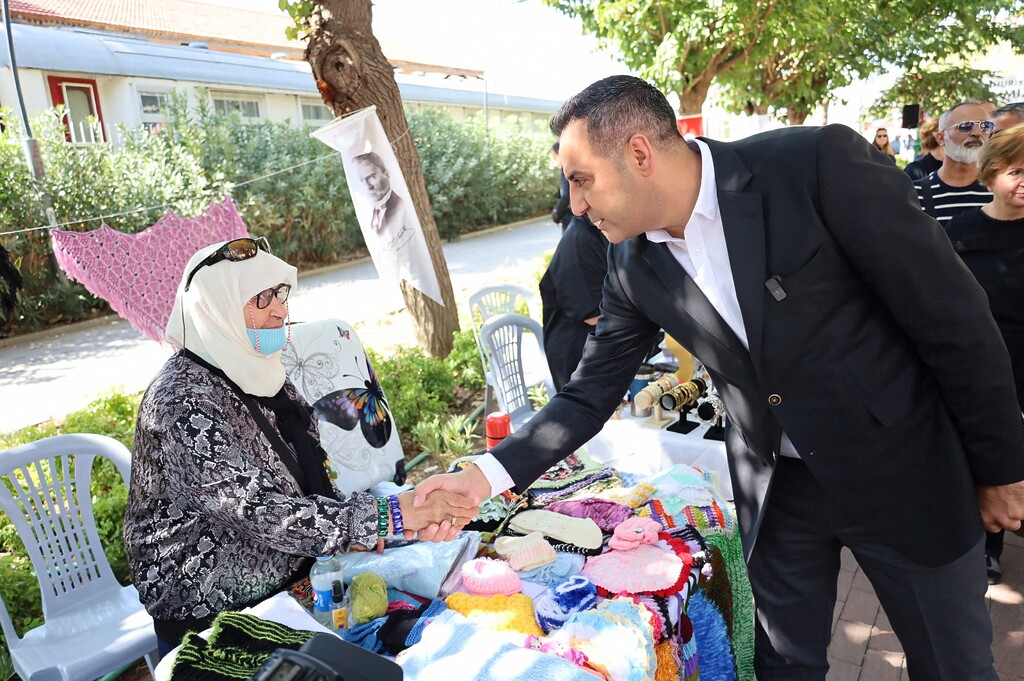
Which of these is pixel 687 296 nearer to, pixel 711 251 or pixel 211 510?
pixel 711 251

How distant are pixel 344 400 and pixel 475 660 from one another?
6.80 ft

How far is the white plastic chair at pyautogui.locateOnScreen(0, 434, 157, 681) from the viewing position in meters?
2.40

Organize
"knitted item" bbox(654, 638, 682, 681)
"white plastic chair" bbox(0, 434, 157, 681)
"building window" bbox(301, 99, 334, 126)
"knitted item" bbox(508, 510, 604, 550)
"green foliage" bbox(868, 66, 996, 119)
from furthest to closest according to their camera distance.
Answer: "green foliage" bbox(868, 66, 996, 119) < "building window" bbox(301, 99, 334, 126) < "white plastic chair" bbox(0, 434, 157, 681) < "knitted item" bbox(508, 510, 604, 550) < "knitted item" bbox(654, 638, 682, 681)

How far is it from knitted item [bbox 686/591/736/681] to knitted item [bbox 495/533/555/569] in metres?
0.42

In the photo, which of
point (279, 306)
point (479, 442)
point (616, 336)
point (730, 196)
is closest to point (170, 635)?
point (279, 306)

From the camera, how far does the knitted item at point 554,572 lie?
2018mm

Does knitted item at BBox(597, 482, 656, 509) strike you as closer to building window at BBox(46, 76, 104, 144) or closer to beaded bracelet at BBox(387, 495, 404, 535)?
beaded bracelet at BBox(387, 495, 404, 535)

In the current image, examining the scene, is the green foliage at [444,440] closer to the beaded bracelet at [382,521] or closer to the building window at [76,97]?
the beaded bracelet at [382,521]

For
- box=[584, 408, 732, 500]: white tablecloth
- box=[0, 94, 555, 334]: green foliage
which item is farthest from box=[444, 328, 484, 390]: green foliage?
box=[584, 408, 732, 500]: white tablecloth

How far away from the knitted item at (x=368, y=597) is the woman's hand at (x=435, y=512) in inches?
6.1

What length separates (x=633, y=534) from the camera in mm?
2072

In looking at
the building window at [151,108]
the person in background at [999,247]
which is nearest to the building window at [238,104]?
the building window at [151,108]

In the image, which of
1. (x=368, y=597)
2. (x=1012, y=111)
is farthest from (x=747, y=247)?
(x=1012, y=111)

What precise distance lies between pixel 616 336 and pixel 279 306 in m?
1.12
